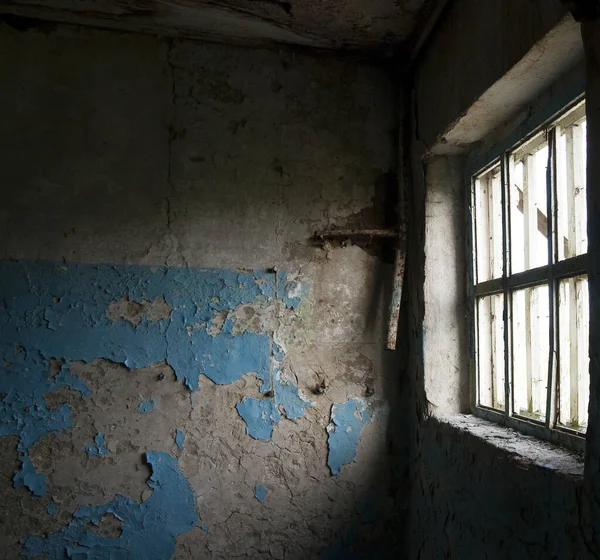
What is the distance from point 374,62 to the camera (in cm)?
291

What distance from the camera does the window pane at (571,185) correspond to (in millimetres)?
1734

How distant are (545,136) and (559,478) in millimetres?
1128

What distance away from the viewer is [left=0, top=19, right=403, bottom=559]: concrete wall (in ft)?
8.15

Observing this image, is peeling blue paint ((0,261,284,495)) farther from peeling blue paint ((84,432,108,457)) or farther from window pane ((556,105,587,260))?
window pane ((556,105,587,260))

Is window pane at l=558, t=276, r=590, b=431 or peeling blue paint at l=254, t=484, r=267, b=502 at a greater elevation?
window pane at l=558, t=276, r=590, b=431

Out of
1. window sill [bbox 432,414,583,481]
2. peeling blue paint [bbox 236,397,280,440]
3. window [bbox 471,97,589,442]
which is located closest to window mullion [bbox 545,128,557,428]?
window [bbox 471,97,589,442]

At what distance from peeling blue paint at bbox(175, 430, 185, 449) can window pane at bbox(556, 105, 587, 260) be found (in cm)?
179

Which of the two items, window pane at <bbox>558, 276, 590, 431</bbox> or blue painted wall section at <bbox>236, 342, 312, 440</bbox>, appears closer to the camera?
window pane at <bbox>558, 276, 590, 431</bbox>

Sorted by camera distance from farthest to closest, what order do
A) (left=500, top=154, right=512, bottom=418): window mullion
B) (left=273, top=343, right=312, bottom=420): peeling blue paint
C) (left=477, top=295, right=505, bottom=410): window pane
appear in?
(left=273, top=343, right=312, bottom=420): peeling blue paint
(left=477, top=295, right=505, bottom=410): window pane
(left=500, top=154, right=512, bottom=418): window mullion

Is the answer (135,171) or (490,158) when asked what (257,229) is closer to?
(135,171)

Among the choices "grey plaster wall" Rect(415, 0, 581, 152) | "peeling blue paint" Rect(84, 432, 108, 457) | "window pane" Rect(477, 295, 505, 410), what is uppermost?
"grey plaster wall" Rect(415, 0, 581, 152)

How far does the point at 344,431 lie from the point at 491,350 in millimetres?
829

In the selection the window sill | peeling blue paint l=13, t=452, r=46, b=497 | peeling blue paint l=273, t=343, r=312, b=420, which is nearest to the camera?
the window sill

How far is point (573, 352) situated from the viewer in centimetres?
173
